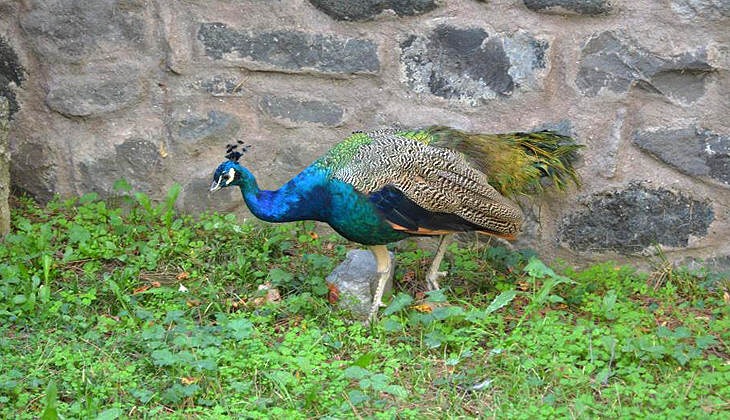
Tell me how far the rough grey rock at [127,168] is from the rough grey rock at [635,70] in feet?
6.34

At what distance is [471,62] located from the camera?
4230 mm

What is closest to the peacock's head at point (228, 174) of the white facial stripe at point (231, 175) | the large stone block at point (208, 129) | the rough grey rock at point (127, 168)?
the white facial stripe at point (231, 175)

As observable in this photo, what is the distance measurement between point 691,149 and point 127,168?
2.47m

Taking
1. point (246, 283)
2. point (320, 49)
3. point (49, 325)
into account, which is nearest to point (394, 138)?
point (320, 49)

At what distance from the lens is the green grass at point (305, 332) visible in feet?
10.7

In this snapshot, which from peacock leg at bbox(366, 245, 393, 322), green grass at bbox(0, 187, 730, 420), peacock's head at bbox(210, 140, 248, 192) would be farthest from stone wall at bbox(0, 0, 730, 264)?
peacock leg at bbox(366, 245, 393, 322)

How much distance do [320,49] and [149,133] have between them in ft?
2.87

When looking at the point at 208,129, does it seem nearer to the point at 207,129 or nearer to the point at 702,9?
the point at 207,129

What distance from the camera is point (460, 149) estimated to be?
4.04 metres

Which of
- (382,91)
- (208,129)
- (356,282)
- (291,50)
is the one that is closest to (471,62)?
(382,91)

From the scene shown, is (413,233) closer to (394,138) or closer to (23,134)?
(394,138)

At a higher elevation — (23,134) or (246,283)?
(23,134)

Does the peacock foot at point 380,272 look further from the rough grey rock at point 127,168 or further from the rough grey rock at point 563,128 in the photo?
the rough grey rock at point 127,168

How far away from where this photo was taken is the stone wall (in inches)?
161
